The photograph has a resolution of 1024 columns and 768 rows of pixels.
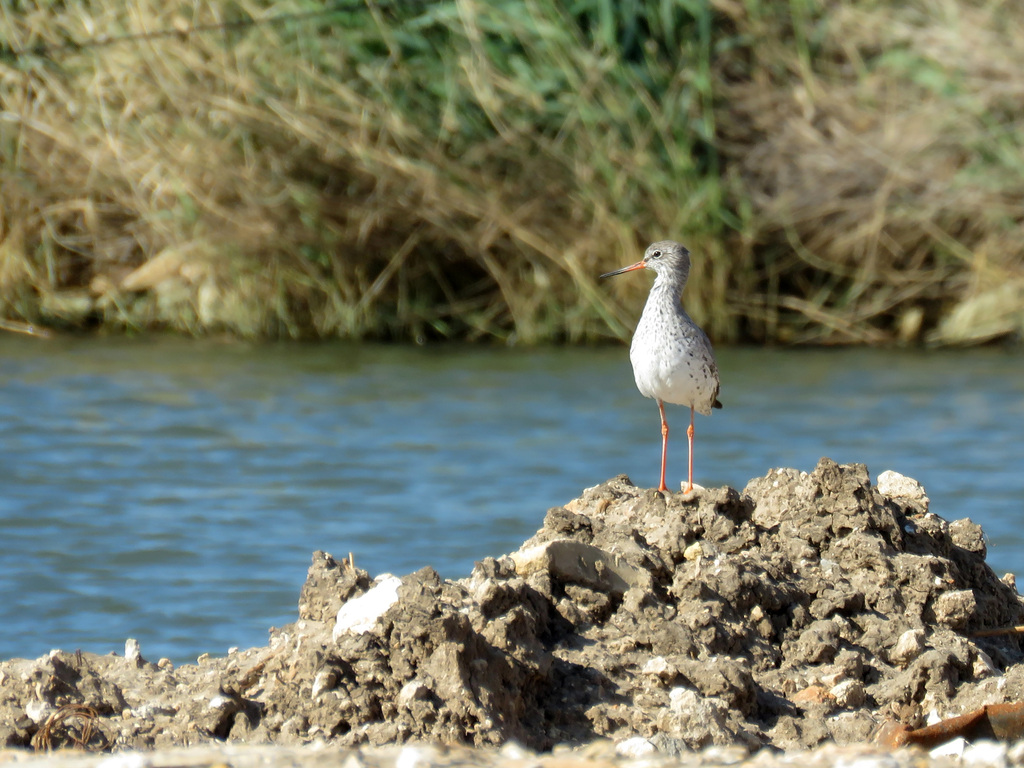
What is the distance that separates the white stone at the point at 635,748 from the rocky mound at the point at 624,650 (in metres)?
0.05

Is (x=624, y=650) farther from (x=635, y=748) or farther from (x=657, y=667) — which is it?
(x=635, y=748)

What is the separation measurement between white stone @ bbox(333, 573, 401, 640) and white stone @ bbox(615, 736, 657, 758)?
27.9 inches

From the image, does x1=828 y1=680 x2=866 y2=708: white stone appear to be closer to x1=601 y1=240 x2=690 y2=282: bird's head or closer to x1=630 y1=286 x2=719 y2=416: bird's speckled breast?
x1=630 y1=286 x2=719 y2=416: bird's speckled breast

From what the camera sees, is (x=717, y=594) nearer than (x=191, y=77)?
Yes

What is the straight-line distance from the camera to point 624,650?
13.5ft

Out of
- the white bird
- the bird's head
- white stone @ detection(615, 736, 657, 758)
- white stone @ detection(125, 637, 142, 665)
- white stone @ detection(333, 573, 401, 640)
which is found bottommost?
white stone @ detection(125, 637, 142, 665)

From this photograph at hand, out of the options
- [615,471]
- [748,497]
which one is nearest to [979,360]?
[615,471]

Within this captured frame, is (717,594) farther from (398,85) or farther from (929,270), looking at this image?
(929,270)

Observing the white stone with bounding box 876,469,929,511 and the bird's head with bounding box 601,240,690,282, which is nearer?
the white stone with bounding box 876,469,929,511

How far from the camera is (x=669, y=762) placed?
3.12 m

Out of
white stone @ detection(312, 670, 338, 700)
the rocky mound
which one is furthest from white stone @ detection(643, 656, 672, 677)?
white stone @ detection(312, 670, 338, 700)

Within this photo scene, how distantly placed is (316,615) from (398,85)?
9265mm

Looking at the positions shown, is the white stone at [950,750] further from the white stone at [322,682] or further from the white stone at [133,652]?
the white stone at [133,652]

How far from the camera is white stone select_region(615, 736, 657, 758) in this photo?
351 cm
